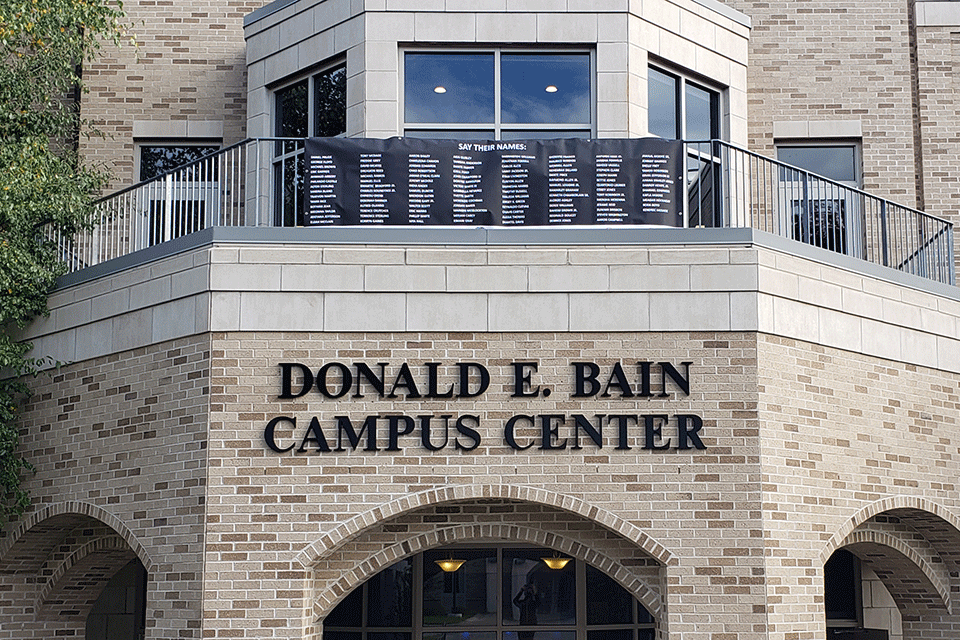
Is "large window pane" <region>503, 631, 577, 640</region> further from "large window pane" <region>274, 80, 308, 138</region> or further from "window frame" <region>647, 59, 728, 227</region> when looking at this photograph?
"large window pane" <region>274, 80, 308, 138</region>

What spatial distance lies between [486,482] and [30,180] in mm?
6711

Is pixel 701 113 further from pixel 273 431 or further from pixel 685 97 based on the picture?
pixel 273 431

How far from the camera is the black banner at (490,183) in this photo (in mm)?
12852

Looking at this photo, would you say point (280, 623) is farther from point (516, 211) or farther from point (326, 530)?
point (516, 211)

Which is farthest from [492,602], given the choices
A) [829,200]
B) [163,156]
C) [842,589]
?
[163,156]

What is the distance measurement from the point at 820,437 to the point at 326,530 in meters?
5.20

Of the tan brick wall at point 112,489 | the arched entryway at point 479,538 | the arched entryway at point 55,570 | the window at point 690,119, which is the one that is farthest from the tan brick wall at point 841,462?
the arched entryway at point 55,570

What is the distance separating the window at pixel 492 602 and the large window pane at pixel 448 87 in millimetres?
5945

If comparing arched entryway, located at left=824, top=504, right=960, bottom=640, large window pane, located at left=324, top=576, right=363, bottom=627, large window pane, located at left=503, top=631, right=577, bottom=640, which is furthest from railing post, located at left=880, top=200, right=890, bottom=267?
large window pane, located at left=324, top=576, right=363, bottom=627

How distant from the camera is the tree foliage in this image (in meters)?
13.8

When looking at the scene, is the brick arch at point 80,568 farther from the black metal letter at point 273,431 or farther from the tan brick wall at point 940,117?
the tan brick wall at point 940,117

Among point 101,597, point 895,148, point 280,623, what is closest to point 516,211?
point 280,623

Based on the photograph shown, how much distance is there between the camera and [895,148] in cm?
1791

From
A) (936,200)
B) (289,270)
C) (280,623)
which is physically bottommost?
(280,623)
